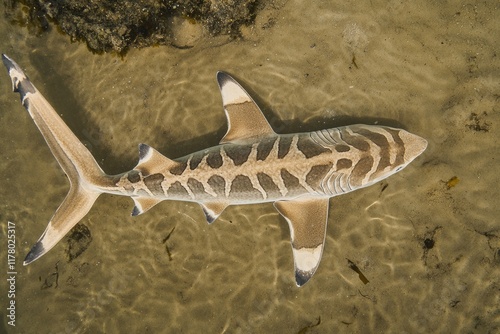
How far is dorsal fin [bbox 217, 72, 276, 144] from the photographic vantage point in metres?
6.24

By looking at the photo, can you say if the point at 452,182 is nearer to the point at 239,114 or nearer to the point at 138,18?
the point at 239,114

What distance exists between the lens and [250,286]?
655 centimetres

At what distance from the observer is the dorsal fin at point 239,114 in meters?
6.24

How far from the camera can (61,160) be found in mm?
5895

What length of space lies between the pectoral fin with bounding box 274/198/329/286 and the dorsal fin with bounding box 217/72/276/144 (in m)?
1.23

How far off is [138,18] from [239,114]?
2372mm

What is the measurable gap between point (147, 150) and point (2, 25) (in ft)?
12.6

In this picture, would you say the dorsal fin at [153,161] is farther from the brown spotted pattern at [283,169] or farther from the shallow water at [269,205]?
the shallow water at [269,205]

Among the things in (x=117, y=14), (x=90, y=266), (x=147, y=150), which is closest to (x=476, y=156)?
(x=147, y=150)

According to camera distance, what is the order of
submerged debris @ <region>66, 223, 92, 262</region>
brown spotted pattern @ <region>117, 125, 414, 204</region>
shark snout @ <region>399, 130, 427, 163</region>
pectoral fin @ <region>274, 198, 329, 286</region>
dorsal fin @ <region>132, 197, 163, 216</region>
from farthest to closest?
1. submerged debris @ <region>66, 223, 92, 262</region>
2. pectoral fin @ <region>274, 198, 329, 286</region>
3. dorsal fin @ <region>132, 197, 163, 216</region>
4. shark snout @ <region>399, 130, 427, 163</region>
5. brown spotted pattern @ <region>117, 125, 414, 204</region>

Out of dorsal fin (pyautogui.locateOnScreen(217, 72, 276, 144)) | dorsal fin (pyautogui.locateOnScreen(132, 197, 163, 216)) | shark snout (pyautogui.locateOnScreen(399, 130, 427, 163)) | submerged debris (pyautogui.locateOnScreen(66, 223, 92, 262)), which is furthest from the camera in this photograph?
submerged debris (pyautogui.locateOnScreen(66, 223, 92, 262))

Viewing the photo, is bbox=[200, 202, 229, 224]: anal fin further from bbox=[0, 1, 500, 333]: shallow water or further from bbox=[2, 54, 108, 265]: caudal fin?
bbox=[2, 54, 108, 265]: caudal fin

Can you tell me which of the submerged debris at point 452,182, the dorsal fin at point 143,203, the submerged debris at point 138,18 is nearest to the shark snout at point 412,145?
the submerged debris at point 452,182

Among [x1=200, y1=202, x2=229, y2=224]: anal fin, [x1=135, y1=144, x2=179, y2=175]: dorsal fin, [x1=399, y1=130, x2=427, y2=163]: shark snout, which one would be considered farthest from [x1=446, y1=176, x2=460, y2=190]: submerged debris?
[x1=135, y1=144, x2=179, y2=175]: dorsal fin
